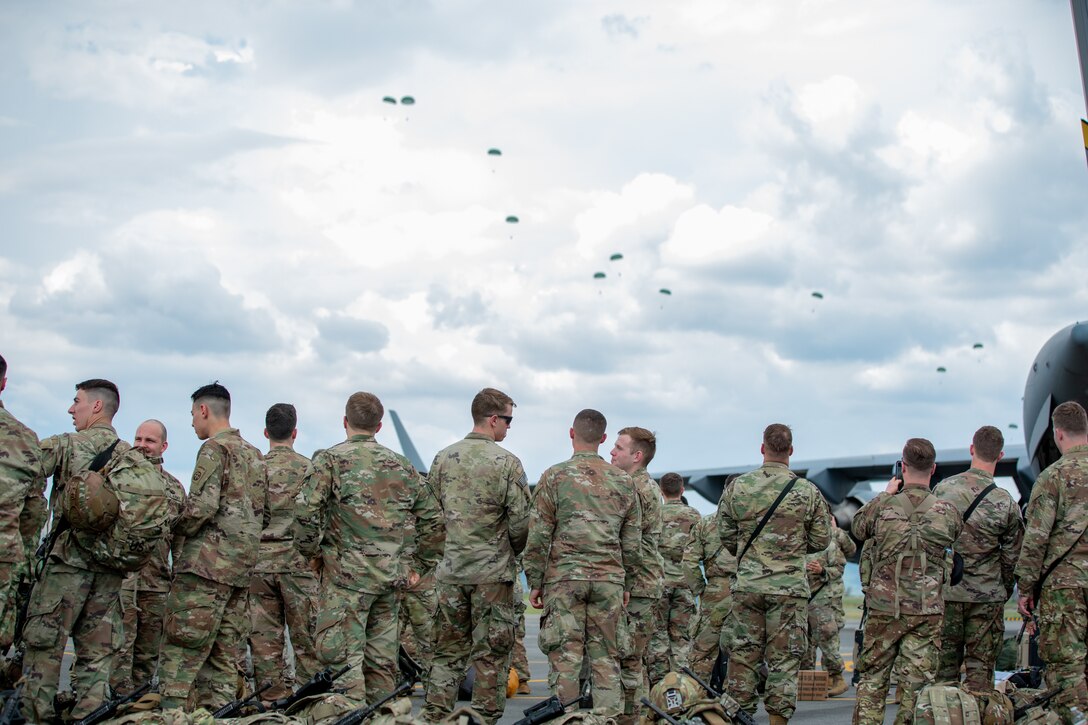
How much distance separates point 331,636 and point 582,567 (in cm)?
172

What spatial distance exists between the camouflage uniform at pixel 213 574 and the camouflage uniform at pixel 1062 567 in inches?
216

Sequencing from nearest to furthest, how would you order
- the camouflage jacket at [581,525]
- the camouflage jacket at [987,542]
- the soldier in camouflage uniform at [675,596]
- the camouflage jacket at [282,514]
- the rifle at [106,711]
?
the rifle at [106,711]
the camouflage jacket at [581,525]
the camouflage jacket at [282,514]
the camouflage jacket at [987,542]
the soldier in camouflage uniform at [675,596]

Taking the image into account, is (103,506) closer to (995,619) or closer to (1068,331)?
(995,619)

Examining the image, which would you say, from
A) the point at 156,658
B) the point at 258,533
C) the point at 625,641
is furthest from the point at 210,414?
the point at 625,641

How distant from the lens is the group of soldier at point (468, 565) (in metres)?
6.22

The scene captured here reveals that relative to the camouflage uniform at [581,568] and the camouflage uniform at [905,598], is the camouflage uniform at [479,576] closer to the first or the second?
the camouflage uniform at [581,568]

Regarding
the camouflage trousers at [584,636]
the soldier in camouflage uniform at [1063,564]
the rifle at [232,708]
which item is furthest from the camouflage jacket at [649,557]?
the rifle at [232,708]

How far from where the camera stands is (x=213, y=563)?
635 cm

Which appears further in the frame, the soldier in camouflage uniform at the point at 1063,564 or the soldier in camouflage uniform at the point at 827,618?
the soldier in camouflage uniform at the point at 827,618

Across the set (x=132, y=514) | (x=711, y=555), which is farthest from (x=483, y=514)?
(x=711, y=555)

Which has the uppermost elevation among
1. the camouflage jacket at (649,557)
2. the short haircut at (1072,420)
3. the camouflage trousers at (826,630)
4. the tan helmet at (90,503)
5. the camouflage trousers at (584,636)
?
the short haircut at (1072,420)

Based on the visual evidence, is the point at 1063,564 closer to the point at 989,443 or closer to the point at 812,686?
the point at 989,443

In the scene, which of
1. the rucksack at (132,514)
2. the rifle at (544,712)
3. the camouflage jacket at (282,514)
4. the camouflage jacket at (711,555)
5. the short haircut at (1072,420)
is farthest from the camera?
the camouflage jacket at (711,555)

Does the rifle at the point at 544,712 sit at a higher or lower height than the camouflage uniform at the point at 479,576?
lower
